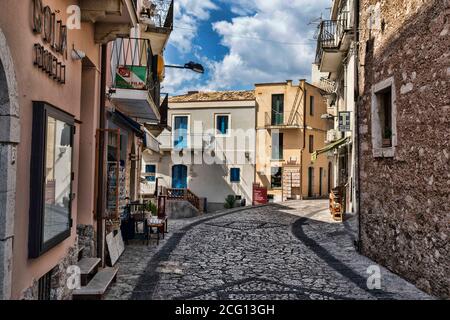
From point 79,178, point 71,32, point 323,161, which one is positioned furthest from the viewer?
point 323,161

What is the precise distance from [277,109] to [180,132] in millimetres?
7032

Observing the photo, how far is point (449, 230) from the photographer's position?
18.6 feet

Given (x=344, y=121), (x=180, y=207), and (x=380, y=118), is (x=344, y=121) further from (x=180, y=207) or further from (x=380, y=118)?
(x=180, y=207)

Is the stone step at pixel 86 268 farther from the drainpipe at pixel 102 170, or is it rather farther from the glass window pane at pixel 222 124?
the glass window pane at pixel 222 124

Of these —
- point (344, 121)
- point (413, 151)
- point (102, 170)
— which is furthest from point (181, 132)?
point (413, 151)

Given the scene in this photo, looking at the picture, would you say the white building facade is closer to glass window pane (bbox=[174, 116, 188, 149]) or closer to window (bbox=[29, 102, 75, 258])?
glass window pane (bbox=[174, 116, 188, 149])

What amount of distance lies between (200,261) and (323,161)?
22.9 meters

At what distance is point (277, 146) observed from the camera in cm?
2759

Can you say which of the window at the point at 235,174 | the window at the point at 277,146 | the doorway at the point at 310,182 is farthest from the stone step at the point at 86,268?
the doorway at the point at 310,182

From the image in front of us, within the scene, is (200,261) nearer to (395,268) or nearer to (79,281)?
(79,281)

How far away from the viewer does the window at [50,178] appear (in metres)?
4.11

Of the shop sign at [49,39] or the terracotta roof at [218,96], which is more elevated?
the terracotta roof at [218,96]

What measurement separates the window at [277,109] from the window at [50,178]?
22832 mm
